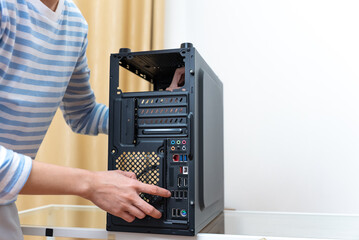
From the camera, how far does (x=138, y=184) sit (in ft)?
2.03

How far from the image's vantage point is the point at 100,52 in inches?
49.6

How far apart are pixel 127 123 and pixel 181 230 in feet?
0.74

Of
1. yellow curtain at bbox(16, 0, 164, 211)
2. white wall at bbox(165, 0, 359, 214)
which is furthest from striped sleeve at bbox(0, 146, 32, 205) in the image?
white wall at bbox(165, 0, 359, 214)

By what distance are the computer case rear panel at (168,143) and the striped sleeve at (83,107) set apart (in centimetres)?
20

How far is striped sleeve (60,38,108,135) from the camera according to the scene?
35.2 inches

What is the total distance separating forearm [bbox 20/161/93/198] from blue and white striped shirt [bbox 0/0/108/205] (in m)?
0.03

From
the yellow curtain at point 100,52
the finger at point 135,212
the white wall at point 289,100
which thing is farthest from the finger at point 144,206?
the white wall at point 289,100

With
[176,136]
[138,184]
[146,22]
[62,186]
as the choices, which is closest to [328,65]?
[146,22]

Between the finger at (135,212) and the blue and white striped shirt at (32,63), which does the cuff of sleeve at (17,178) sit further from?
the finger at (135,212)

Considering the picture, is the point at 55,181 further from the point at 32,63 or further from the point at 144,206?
the point at 32,63

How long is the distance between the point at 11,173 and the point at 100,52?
2.65ft

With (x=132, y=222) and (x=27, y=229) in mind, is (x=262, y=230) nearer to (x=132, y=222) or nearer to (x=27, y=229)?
(x=132, y=222)

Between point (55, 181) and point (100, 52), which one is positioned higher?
point (100, 52)

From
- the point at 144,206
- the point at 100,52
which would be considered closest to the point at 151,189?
the point at 144,206
